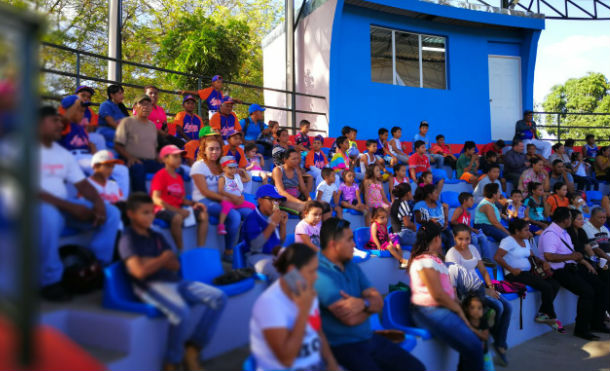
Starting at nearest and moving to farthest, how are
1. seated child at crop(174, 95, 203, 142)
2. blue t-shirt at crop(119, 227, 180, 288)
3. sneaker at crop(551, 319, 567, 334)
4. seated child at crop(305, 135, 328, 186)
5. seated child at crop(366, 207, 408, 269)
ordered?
blue t-shirt at crop(119, 227, 180, 288) → sneaker at crop(551, 319, 567, 334) → seated child at crop(366, 207, 408, 269) → seated child at crop(174, 95, 203, 142) → seated child at crop(305, 135, 328, 186)

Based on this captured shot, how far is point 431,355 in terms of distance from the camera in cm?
403

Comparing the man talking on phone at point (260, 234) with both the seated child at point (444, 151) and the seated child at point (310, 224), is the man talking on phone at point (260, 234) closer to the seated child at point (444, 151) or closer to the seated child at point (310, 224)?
the seated child at point (310, 224)

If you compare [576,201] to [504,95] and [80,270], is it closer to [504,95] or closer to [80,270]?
[504,95]

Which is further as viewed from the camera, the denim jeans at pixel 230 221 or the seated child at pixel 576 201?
the seated child at pixel 576 201

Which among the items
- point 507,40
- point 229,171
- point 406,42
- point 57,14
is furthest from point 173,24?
point 229,171

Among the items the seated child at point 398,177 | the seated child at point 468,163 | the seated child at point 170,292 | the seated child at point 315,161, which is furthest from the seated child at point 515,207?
the seated child at point 170,292

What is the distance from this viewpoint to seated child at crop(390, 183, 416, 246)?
6547 millimetres

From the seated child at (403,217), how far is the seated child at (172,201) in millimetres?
2854

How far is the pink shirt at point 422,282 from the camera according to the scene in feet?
13.2

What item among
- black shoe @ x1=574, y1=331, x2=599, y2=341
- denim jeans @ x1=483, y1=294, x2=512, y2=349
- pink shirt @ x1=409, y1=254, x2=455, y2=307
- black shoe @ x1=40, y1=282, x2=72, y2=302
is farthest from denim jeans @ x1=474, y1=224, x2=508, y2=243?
black shoe @ x1=40, y1=282, x2=72, y2=302

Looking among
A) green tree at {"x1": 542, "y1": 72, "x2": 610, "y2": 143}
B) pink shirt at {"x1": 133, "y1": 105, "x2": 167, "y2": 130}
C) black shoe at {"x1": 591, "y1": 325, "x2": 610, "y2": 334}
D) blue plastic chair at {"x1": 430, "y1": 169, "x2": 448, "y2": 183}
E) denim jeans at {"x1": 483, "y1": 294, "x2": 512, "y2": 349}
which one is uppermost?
Answer: green tree at {"x1": 542, "y1": 72, "x2": 610, "y2": 143}

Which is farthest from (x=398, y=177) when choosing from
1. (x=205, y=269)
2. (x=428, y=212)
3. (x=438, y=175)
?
(x=205, y=269)

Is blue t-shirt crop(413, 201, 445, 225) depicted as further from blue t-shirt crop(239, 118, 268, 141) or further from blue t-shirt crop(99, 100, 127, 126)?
blue t-shirt crop(99, 100, 127, 126)

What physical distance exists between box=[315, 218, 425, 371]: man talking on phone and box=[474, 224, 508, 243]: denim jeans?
14.6 feet
